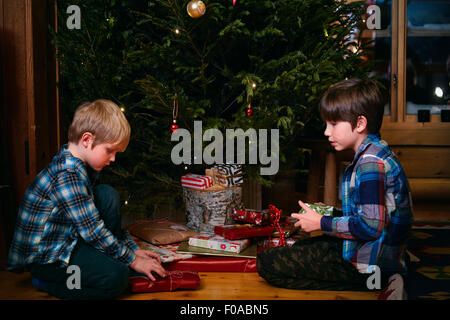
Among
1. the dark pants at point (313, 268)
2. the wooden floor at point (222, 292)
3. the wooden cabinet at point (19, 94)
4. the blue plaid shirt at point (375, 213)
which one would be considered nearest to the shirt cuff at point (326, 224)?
the blue plaid shirt at point (375, 213)

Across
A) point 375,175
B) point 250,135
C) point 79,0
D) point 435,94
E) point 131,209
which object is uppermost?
point 79,0

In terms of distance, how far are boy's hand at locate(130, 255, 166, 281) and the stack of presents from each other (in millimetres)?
39

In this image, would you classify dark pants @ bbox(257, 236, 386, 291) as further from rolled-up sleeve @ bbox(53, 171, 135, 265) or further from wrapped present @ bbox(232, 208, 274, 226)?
rolled-up sleeve @ bbox(53, 171, 135, 265)

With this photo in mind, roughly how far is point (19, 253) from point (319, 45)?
1755 mm

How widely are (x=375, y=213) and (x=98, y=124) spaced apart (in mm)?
1006

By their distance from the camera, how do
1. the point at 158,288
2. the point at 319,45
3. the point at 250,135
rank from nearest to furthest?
the point at 158,288 → the point at 250,135 → the point at 319,45

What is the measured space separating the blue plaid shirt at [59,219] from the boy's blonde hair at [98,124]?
0.31 ft

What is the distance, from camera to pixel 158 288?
1.51 meters

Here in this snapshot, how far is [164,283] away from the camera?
151 centimetres

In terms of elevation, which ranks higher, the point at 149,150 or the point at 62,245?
the point at 149,150

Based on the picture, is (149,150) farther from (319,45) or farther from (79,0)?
(319,45)

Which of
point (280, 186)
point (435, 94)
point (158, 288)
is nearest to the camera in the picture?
point (158, 288)

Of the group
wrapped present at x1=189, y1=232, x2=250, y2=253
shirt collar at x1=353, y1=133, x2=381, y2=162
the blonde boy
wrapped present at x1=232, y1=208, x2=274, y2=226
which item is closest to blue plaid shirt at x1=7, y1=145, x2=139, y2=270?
the blonde boy

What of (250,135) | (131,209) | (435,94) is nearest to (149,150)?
(131,209)
